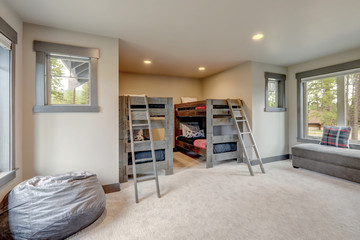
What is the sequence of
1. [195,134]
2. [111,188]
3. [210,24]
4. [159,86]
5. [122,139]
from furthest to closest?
1. [159,86]
2. [195,134]
3. [122,139]
4. [111,188]
5. [210,24]

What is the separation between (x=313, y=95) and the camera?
4043 millimetres

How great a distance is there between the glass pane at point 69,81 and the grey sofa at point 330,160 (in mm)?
4307

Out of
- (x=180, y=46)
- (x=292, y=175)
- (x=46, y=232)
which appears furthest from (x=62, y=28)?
(x=292, y=175)

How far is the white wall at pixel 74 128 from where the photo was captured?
224 cm

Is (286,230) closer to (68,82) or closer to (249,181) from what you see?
(249,181)

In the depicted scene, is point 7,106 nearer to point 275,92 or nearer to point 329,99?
point 275,92

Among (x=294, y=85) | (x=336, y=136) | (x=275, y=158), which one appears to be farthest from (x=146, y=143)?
(x=294, y=85)

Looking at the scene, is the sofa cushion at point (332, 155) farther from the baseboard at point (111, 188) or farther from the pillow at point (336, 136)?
the baseboard at point (111, 188)

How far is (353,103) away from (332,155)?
1.34 m

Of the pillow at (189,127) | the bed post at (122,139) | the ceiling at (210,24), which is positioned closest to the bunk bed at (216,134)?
A: the pillow at (189,127)

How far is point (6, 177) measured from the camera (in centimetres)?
181

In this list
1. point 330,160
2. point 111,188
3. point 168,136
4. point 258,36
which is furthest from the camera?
point 168,136

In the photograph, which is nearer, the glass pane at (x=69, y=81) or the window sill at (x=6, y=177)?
the window sill at (x=6, y=177)

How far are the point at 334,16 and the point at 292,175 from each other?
8.75 ft
